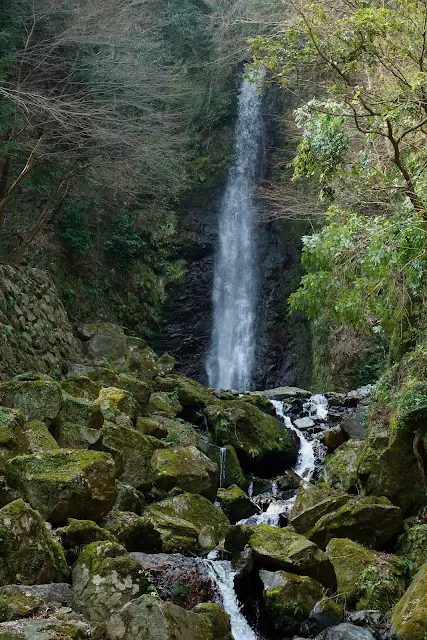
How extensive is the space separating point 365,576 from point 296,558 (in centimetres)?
80

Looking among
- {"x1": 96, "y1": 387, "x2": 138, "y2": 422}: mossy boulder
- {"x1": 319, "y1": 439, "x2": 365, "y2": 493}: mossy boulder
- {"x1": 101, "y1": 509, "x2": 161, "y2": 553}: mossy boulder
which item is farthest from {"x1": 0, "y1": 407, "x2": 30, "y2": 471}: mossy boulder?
{"x1": 319, "y1": 439, "x2": 365, "y2": 493}: mossy boulder

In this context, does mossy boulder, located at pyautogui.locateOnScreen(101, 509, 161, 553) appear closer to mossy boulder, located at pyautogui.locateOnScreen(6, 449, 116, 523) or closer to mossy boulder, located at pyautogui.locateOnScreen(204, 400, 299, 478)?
mossy boulder, located at pyautogui.locateOnScreen(6, 449, 116, 523)

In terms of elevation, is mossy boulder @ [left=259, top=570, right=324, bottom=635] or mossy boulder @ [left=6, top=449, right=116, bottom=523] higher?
mossy boulder @ [left=6, top=449, right=116, bottom=523]

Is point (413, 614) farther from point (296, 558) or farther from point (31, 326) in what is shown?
point (31, 326)

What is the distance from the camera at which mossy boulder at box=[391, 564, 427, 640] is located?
5.38 meters

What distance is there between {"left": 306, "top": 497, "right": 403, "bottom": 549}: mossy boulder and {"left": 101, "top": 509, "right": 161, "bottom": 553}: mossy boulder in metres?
2.17

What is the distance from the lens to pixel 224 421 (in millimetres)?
12477

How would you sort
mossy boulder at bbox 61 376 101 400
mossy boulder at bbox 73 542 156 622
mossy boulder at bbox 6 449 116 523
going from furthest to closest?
mossy boulder at bbox 61 376 101 400, mossy boulder at bbox 6 449 116 523, mossy boulder at bbox 73 542 156 622

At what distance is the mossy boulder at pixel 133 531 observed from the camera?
6.52 meters

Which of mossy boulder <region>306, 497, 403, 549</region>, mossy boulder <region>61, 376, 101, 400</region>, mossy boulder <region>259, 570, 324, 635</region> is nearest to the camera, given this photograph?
mossy boulder <region>259, 570, 324, 635</region>

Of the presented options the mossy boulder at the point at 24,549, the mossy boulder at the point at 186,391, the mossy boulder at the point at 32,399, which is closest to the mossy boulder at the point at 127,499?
the mossy boulder at the point at 32,399

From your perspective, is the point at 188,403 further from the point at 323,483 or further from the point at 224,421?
the point at 323,483

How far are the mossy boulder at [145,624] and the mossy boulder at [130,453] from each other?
3728mm

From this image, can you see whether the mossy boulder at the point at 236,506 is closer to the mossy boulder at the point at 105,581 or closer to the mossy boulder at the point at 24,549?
the mossy boulder at the point at 105,581
